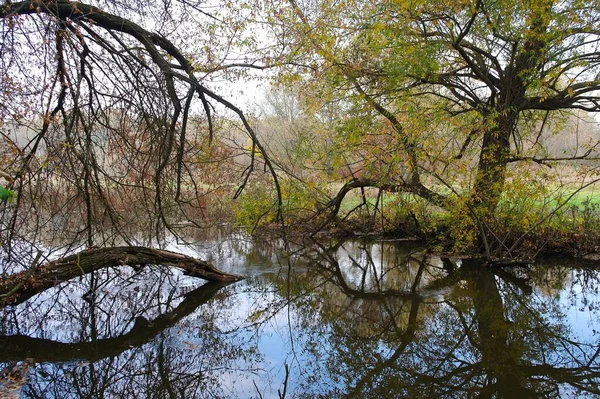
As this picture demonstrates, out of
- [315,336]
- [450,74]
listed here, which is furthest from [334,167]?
[315,336]

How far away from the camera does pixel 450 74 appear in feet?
32.3

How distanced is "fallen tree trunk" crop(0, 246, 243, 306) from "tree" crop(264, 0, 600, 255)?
3.97m

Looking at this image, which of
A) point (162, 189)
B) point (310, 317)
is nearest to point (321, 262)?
point (310, 317)

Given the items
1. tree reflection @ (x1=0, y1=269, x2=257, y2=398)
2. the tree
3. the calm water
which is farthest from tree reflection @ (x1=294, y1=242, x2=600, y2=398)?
the tree

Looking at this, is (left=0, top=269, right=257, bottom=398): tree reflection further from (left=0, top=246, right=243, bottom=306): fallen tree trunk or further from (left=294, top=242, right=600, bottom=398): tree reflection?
(left=294, top=242, right=600, bottom=398): tree reflection

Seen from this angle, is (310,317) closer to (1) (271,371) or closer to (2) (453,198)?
(1) (271,371)

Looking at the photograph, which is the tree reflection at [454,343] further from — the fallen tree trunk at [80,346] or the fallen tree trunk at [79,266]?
Result: the fallen tree trunk at [79,266]

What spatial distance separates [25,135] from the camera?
5.43m

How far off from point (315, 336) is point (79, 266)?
10.5 feet

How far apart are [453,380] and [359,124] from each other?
20.3ft

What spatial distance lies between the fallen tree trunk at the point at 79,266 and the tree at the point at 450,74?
13.0 feet

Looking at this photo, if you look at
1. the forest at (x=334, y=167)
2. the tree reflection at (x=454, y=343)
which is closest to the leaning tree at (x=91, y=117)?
the forest at (x=334, y=167)

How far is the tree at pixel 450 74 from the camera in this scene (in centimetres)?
816

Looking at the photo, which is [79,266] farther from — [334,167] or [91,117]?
[334,167]
